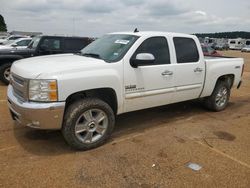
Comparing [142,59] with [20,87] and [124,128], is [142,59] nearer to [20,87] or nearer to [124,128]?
[124,128]

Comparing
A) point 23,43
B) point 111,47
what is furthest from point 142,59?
point 23,43

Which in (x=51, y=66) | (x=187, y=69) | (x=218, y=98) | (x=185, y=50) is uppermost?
(x=185, y=50)

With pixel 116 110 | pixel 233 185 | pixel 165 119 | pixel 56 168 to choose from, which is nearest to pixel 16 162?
pixel 56 168

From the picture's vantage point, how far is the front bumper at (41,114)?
3828mm

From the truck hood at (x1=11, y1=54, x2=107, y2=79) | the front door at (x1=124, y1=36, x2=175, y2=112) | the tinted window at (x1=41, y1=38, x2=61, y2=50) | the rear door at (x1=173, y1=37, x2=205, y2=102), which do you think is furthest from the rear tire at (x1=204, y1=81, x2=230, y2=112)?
the tinted window at (x1=41, y1=38, x2=61, y2=50)

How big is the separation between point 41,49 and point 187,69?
5.92 meters

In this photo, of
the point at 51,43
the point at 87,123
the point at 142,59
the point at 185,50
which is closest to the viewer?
the point at 87,123

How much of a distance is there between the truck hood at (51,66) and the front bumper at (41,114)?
0.40 meters

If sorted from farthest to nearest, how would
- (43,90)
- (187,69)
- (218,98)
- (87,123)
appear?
1. (218,98)
2. (187,69)
3. (87,123)
4. (43,90)

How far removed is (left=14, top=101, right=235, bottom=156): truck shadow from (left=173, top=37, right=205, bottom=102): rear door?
0.66m

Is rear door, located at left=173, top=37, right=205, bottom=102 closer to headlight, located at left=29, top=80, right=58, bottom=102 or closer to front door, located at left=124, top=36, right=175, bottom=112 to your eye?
front door, located at left=124, top=36, right=175, bottom=112

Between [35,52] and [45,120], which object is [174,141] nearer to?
[45,120]

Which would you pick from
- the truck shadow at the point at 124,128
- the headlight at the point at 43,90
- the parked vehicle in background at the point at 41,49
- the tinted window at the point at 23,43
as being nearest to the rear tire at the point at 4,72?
the parked vehicle in background at the point at 41,49

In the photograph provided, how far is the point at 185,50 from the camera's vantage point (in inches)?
224
